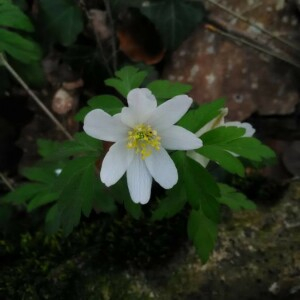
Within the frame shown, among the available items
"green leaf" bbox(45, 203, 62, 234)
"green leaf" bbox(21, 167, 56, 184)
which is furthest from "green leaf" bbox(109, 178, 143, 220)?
"green leaf" bbox(21, 167, 56, 184)

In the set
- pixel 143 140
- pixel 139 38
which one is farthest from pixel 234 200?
pixel 139 38

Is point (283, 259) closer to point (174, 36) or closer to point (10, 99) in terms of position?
point (174, 36)

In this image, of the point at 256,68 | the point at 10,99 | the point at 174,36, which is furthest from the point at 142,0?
the point at 10,99

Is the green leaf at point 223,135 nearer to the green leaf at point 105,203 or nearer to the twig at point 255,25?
the green leaf at point 105,203

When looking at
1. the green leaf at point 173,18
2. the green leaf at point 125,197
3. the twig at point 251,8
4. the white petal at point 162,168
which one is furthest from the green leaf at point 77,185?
the twig at point 251,8

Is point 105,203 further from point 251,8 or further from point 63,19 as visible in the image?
point 251,8

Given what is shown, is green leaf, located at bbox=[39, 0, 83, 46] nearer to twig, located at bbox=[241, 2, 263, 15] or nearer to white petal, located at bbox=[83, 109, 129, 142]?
twig, located at bbox=[241, 2, 263, 15]
